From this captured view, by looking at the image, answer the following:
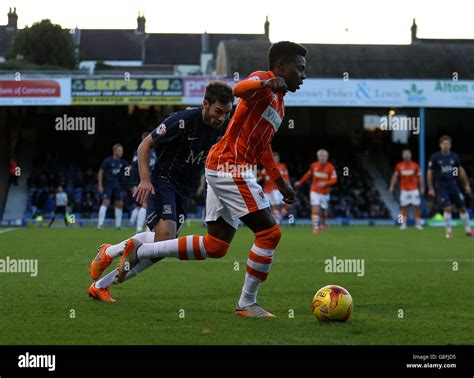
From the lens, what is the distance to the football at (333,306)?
6.92m

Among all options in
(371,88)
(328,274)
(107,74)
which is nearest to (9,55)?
(107,74)

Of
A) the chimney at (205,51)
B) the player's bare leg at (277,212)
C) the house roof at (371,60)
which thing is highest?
the chimney at (205,51)

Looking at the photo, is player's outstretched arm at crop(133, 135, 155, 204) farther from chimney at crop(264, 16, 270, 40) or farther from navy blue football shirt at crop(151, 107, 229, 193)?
chimney at crop(264, 16, 270, 40)

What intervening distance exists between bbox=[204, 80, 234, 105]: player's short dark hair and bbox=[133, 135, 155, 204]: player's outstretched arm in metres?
0.74

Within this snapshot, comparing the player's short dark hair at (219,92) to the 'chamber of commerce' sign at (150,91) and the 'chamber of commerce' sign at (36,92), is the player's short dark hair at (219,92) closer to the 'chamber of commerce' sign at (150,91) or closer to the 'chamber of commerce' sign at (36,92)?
the 'chamber of commerce' sign at (150,91)

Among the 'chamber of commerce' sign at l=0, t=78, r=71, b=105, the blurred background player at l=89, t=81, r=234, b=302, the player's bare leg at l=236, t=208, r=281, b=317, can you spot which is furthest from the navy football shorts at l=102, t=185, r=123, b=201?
the player's bare leg at l=236, t=208, r=281, b=317

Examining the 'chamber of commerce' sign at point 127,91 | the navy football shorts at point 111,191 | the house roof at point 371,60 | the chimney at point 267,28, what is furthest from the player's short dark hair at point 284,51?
the chimney at point 267,28

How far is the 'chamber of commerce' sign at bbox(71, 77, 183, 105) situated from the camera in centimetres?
3172

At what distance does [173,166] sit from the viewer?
8.44 metres

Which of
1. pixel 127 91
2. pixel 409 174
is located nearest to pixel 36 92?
pixel 127 91

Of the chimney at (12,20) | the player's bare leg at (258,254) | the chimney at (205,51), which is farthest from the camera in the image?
the chimney at (205,51)

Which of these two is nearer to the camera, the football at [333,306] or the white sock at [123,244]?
the football at [333,306]

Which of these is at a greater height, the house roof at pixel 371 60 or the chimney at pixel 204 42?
the chimney at pixel 204 42

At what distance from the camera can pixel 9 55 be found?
220ft
